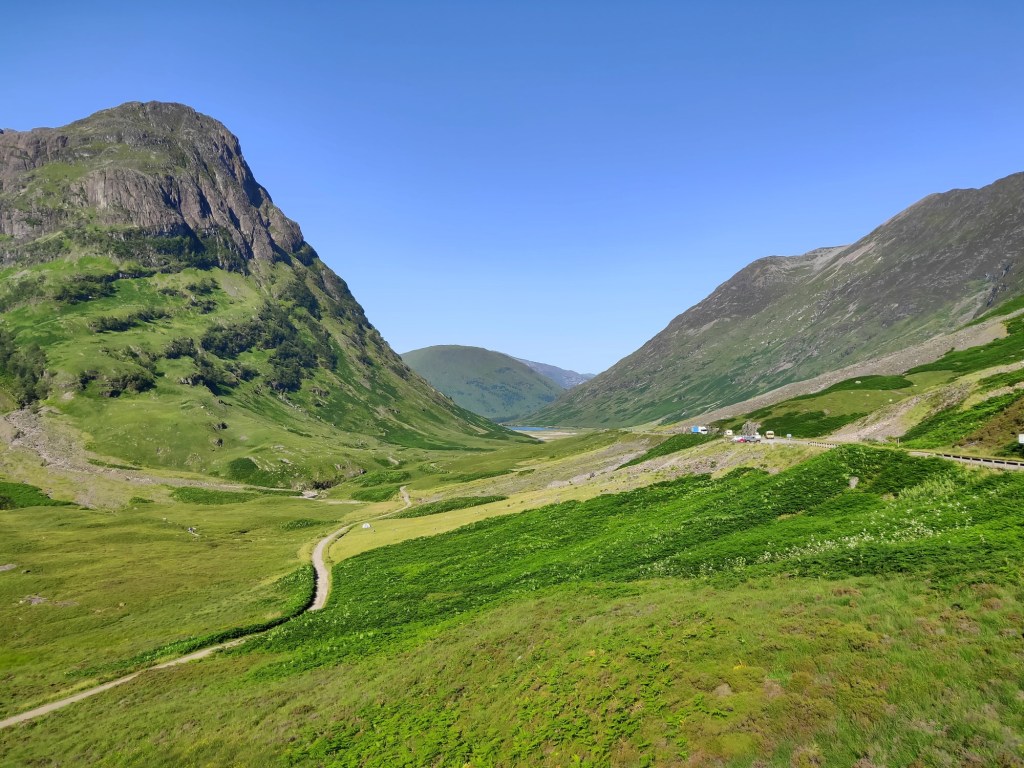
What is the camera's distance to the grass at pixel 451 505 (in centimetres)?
10488

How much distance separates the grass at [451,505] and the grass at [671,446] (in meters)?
28.2

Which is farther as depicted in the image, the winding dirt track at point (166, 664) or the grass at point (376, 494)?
the grass at point (376, 494)

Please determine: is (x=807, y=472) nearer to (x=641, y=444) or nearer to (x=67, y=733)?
(x=67, y=733)

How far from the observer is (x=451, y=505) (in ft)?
352

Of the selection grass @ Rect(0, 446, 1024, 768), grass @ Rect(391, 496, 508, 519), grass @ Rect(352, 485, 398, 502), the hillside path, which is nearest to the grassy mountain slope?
grass @ Rect(0, 446, 1024, 768)

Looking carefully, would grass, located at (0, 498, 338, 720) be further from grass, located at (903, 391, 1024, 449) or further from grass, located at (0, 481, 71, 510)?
grass, located at (903, 391, 1024, 449)

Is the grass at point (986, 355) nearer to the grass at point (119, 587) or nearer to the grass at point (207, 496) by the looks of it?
the grass at point (119, 587)

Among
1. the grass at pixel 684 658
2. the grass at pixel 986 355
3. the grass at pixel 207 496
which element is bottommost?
the grass at pixel 684 658

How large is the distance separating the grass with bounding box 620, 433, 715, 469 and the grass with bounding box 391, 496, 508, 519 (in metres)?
28.2

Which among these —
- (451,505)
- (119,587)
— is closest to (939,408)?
(451,505)

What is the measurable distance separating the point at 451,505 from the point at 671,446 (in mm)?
46153

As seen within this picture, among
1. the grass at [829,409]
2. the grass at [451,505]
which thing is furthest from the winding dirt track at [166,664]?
the grass at [829,409]

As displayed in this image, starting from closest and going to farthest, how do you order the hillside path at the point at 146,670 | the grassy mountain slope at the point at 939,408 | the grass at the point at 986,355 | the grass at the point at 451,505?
the hillside path at the point at 146,670
the grassy mountain slope at the point at 939,408
the grass at the point at 986,355
the grass at the point at 451,505

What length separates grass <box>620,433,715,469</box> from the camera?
325 ft
